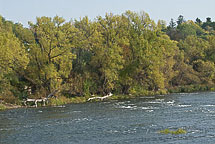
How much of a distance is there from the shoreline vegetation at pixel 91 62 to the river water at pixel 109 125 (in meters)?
12.0

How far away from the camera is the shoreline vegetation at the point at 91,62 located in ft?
188

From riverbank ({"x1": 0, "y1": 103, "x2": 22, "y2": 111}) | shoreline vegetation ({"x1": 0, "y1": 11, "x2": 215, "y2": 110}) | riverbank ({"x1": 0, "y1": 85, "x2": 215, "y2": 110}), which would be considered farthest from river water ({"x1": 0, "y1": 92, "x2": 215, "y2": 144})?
shoreline vegetation ({"x1": 0, "y1": 11, "x2": 215, "y2": 110})

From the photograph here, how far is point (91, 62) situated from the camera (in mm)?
67000

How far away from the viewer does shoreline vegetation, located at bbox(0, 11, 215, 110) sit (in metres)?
57.4

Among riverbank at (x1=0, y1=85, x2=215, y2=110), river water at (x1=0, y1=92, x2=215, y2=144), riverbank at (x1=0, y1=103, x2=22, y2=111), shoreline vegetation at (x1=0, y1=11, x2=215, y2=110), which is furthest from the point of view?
shoreline vegetation at (x1=0, y1=11, x2=215, y2=110)

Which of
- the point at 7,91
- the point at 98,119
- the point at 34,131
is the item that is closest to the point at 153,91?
the point at 7,91

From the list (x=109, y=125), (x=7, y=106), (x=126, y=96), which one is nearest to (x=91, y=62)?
(x=126, y=96)

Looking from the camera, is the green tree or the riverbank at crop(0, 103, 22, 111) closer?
the riverbank at crop(0, 103, 22, 111)

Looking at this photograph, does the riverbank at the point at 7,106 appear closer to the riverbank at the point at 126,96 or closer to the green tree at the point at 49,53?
the riverbank at the point at 126,96

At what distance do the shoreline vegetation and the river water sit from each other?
→ 474 inches

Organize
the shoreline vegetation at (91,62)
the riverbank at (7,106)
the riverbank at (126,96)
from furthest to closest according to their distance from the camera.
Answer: the shoreline vegetation at (91,62) → the riverbank at (126,96) → the riverbank at (7,106)

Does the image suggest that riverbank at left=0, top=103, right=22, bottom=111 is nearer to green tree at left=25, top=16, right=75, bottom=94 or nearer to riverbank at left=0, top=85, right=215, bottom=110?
riverbank at left=0, top=85, right=215, bottom=110

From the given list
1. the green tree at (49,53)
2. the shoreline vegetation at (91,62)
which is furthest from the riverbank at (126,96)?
the green tree at (49,53)

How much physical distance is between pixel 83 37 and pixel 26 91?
1481 centimetres
